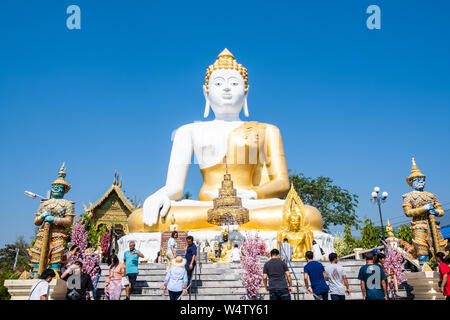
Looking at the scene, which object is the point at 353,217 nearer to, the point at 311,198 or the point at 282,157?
the point at 311,198

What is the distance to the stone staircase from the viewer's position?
23.5 ft

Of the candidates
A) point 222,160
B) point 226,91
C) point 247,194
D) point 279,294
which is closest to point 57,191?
point 222,160

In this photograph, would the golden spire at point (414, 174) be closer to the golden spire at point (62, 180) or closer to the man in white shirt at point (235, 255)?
the man in white shirt at point (235, 255)

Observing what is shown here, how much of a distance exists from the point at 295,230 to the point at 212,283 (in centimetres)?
353

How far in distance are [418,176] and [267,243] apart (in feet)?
17.2

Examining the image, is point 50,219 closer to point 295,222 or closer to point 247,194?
point 247,194

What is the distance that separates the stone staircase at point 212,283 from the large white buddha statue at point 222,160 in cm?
333

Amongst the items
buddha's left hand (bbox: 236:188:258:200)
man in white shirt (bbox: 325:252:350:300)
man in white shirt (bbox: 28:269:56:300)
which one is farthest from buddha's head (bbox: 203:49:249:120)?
man in white shirt (bbox: 28:269:56:300)

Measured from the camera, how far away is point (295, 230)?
1041 cm

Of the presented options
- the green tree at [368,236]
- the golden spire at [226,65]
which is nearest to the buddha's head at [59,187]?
the golden spire at [226,65]
